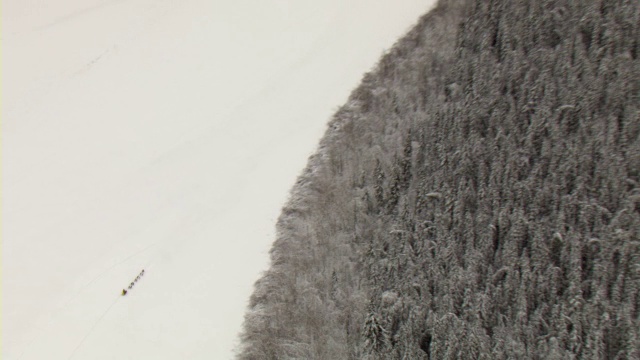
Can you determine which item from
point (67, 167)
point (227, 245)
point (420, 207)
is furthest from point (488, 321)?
point (67, 167)

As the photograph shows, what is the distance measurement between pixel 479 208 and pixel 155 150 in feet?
15.2

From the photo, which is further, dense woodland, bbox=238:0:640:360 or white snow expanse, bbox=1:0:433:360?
white snow expanse, bbox=1:0:433:360

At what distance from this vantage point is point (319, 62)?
11.0m

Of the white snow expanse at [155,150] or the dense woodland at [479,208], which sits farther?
the white snow expanse at [155,150]

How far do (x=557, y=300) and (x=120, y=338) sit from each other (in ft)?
14.9

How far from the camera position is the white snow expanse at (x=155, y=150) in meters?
8.29

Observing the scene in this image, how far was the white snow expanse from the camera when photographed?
27.2 ft

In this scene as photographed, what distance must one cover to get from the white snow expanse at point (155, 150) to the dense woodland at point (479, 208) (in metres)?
0.56

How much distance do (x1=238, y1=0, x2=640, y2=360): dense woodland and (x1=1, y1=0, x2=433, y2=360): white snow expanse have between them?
1.85 feet

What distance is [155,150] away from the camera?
10250 mm

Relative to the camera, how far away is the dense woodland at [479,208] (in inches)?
274

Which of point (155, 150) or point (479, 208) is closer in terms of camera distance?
point (479, 208)

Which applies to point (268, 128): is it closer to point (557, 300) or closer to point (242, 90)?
point (242, 90)

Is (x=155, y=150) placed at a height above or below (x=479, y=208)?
above
